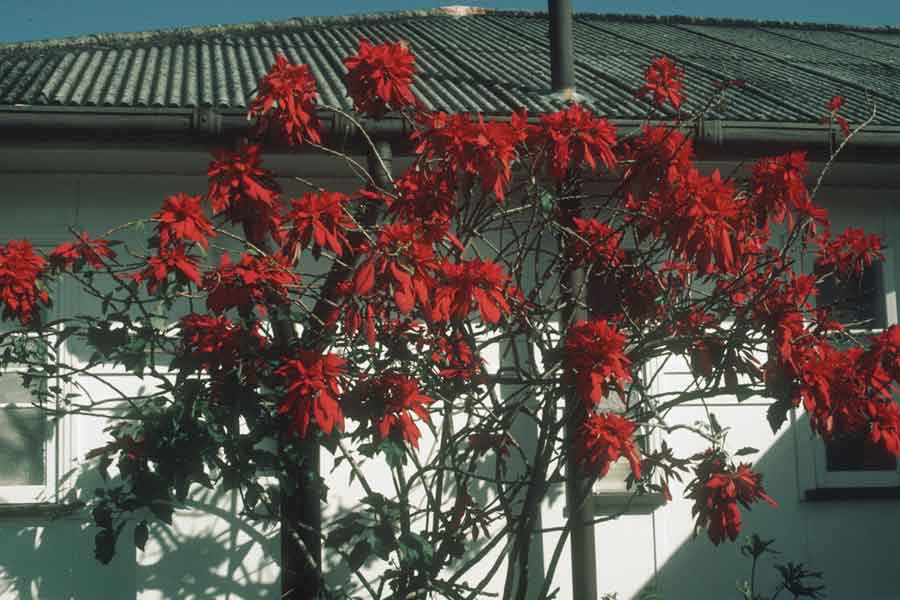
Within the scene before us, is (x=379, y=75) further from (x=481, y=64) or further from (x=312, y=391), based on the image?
(x=481, y=64)

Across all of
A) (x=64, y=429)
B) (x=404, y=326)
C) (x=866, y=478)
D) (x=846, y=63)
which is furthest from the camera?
(x=846, y=63)

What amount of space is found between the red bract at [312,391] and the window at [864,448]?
420 cm

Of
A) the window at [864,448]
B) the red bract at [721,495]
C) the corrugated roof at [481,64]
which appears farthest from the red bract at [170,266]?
the window at [864,448]

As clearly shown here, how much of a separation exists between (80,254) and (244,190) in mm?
960

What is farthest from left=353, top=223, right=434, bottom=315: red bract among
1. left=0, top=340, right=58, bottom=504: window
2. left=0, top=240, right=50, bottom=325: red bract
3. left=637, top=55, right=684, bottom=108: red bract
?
left=0, top=340, right=58, bottom=504: window

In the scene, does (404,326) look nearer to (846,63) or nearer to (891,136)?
(891,136)

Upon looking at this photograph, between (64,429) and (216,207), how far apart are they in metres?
2.80


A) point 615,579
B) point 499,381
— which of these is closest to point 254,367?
point 499,381

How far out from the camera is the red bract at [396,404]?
3.83 m

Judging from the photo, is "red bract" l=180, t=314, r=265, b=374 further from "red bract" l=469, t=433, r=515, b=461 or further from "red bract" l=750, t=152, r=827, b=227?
"red bract" l=750, t=152, r=827, b=227

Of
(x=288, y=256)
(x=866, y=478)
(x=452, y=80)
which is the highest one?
(x=452, y=80)

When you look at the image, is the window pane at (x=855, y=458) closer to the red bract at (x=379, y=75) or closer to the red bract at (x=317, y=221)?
the red bract at (x=379, y=75)

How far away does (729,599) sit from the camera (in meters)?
6.68

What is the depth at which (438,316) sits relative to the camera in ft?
11.3
